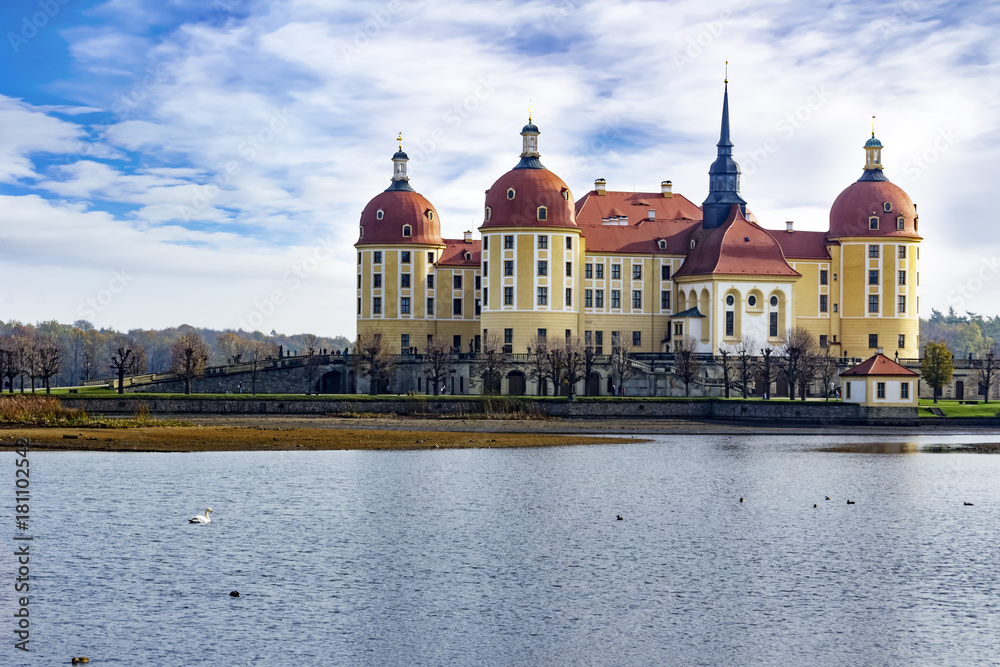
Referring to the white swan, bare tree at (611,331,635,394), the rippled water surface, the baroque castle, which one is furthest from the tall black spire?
the white swan

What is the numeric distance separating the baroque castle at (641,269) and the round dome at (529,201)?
0.37ft

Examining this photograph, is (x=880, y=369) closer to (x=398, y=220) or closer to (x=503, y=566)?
(x=398, y=220)

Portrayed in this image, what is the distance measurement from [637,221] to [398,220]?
21.1 m

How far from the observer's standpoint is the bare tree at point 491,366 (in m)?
92.9

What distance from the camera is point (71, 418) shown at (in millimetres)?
66750

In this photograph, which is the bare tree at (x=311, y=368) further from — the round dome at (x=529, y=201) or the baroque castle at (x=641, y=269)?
the round dome at (x=529, y=201)

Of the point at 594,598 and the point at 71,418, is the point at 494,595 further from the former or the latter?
the point at 71,418

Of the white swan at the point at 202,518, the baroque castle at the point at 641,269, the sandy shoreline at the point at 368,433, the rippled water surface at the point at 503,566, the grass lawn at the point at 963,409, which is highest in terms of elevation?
the baroque castle at the point at 641,269

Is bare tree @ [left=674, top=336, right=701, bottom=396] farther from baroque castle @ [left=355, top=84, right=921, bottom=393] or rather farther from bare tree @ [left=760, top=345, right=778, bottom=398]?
baroque castle @ [left=355, top=84, right=921, bottom=393]

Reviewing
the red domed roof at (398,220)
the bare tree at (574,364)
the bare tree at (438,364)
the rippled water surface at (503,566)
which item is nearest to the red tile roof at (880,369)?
the bare tree at (574,364)

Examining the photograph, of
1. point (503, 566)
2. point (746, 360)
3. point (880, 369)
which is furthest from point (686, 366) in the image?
Result: point (503, 566)

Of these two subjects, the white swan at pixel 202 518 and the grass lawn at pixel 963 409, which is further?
the grass lawn at pixel 963 409

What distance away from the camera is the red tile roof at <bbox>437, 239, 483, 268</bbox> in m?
108

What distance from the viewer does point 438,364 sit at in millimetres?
93312
